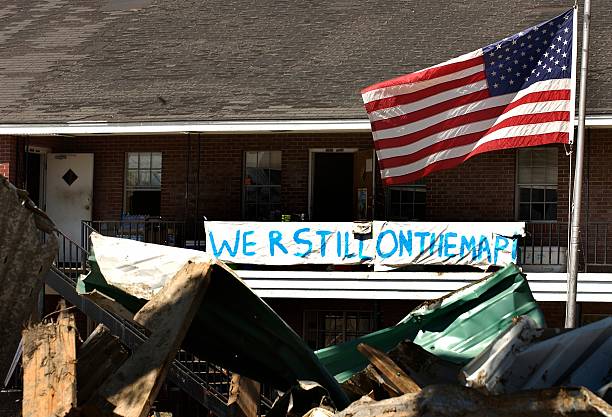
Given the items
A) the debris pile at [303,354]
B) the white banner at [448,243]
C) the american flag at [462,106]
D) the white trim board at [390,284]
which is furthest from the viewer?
the white banner at [448,243]

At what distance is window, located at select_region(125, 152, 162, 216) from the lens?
21.2 m

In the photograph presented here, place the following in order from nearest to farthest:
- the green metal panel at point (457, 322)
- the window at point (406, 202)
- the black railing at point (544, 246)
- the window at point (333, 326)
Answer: the green metal panel at point (457, 322) → the black railing at point (544, 246) → the window at point (406, 202) → the window at point (333, 326)

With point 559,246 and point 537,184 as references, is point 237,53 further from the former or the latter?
point 559,246

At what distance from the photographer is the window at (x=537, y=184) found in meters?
19.3

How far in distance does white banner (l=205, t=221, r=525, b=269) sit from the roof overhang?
1.53 metres

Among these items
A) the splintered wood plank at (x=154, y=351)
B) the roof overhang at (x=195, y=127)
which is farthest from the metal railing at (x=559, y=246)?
the splintered wood plank at (x=154, y=351)

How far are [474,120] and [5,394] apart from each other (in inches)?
261

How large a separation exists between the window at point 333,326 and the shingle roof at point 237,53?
3795 mm

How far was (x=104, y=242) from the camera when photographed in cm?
1322

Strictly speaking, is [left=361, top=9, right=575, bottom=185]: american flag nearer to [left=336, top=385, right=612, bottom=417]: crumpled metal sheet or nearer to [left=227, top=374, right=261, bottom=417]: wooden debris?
[left=227, top=374, right=261, bottom=417]: wooden debris

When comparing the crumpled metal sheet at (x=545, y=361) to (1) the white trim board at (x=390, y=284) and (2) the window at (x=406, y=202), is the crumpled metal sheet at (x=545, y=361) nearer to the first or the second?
(1) the white trim board at (x=390, y=284)

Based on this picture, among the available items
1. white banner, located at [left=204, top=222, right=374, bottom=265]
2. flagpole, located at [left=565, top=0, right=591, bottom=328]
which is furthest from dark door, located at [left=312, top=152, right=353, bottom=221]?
flagpole, located at [left=565, top=0, right=591, bottom=328]

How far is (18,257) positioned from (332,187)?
1448 cm

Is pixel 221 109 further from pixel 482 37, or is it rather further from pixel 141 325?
pixel 141 325
